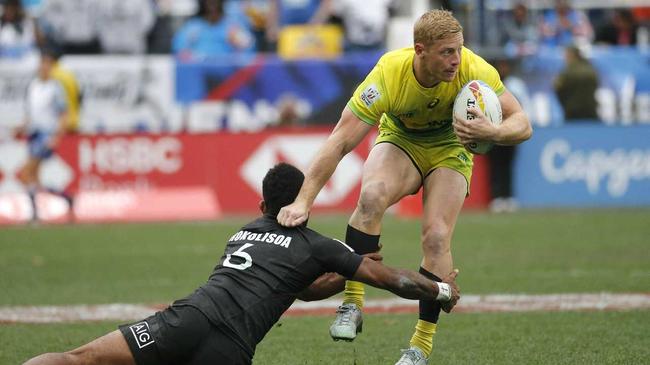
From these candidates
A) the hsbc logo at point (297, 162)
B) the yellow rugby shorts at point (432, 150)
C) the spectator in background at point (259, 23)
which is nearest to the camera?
the yellow rugby shorts at point (432, 150)

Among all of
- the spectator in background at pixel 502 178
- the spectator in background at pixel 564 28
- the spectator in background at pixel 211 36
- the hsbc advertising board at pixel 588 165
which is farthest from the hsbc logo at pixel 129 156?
the spectator in background at pixel 564 28

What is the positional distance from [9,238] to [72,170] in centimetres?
247

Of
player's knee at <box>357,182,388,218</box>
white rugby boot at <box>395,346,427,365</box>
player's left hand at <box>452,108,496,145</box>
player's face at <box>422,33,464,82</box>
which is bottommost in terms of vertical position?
white rugby boot at <box>395,346,427,365</box>

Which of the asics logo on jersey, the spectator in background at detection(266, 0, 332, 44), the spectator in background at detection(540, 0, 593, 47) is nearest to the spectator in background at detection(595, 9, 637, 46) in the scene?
the spectator in background at detection(540, 0, 593, 47)

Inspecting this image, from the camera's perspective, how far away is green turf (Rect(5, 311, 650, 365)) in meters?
8.11

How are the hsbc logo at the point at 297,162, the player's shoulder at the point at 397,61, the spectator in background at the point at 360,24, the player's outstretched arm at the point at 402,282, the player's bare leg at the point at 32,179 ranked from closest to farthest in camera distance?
the player's outstretched arm at the point at 402,282
the player's shoulder at the point at 397,61
the player's bare leg at the point at 32,179
the hsbc logo at the point at 297,162
the spectator in background at the point at 360,24

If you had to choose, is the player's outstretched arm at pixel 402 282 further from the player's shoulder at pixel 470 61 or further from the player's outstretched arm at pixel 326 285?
the player's shoulder at pixel 470 61

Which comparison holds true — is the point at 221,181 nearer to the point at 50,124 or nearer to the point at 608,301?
the point at 50,124

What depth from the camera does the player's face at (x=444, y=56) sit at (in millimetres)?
7375

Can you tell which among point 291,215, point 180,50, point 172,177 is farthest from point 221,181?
point 291,215

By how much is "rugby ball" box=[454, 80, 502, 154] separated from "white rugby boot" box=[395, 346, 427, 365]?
1258 millimetres

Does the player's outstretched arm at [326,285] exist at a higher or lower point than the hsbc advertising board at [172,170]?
higher

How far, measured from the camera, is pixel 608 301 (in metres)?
10.7

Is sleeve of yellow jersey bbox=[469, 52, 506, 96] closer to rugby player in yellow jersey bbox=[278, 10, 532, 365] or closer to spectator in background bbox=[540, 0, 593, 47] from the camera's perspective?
rugby player in yellow jersey bbox=[278, 10, 532, 365]
